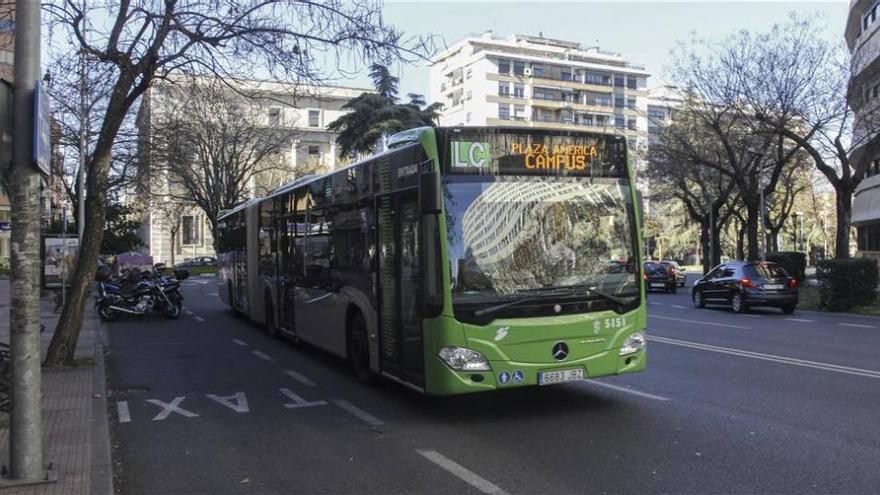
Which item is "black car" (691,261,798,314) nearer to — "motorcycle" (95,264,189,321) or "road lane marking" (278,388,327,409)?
"motorcycle" (95,264,189,321)

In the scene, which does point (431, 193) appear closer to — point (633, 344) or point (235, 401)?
point (633, 344)

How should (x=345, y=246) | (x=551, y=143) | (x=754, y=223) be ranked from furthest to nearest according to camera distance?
(x=754, y=223) → (x=345, y=246) → (x=551, y=143)

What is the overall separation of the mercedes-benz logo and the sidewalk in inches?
159

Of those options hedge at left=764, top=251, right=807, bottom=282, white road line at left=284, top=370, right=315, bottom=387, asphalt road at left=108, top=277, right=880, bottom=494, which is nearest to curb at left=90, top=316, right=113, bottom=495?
asphalt road at left=108, top=277, right=880, bottom=494

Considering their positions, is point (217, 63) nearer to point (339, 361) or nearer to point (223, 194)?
point (339, 361)

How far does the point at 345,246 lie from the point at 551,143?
10.6ft

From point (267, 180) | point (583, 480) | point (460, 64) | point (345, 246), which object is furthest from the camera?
point (460, 64)

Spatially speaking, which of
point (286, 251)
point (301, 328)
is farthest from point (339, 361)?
point (286, 251)

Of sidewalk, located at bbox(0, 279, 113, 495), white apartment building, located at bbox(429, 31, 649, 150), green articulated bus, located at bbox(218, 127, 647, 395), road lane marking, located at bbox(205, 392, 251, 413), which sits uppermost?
white apartment building, located at bbox(429, 31, 649, 150)

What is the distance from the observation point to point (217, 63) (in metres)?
10.2

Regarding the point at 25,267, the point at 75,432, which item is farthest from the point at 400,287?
the point at 25,267

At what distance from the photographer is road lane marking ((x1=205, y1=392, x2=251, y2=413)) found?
8.20 metres

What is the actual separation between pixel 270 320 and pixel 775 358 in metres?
9.26

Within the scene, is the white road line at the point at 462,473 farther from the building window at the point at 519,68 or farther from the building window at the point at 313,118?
the building window at the point at 519,68
